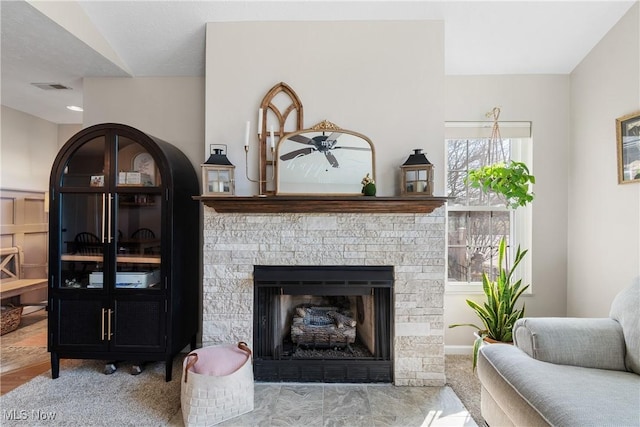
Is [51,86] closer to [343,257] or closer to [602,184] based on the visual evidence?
[343,257]

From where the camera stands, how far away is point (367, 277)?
2219mm

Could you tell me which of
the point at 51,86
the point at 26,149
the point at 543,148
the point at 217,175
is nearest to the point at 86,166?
the point at 217,175

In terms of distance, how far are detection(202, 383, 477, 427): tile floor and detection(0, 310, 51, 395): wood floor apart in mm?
1717

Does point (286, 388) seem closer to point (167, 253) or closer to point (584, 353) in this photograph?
point (167, 253)

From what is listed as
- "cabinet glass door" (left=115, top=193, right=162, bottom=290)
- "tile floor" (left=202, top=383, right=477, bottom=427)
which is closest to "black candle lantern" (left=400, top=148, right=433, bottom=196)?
"tile floor" (left=202, top=383, right=477, bottom=427)

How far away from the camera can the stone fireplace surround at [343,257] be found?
224cm

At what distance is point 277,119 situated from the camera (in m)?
2.36

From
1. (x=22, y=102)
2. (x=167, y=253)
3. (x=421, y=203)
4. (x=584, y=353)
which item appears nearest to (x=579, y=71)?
(x=421, y=203)

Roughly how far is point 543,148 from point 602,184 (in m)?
0.52

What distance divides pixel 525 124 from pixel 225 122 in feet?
8.20

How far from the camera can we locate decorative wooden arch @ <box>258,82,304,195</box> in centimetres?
233

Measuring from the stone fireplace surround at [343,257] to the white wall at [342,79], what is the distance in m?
0.29

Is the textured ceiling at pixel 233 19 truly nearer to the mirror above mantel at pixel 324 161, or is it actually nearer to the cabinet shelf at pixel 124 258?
the mirror above mantel at pixel 324 161

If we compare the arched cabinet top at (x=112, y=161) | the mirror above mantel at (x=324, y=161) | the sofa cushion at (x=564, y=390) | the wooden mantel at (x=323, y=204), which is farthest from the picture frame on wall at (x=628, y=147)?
the arched cabinet top at (x=112, y=161)
